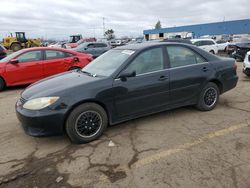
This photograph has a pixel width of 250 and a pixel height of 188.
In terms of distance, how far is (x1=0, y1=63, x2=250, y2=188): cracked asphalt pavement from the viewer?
2.87m

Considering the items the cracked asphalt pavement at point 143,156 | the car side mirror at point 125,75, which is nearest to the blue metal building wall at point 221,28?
the cracked asphalt pavement at point 143,156

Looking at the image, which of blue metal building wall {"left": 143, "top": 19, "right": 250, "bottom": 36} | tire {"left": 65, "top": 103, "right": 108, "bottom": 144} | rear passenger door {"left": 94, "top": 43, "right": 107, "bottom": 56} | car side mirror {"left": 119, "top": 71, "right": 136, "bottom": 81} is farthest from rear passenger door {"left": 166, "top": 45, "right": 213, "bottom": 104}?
blue metal building wall {"left": 143, "top": 19, "right": 250, "bottom": 36}

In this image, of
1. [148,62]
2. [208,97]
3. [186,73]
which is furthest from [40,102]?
[208,97]

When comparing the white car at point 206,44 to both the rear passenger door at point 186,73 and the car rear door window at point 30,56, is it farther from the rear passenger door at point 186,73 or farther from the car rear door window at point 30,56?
the rear passenger door at point 186,73

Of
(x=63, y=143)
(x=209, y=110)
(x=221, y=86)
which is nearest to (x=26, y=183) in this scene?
(x=63, y=143)

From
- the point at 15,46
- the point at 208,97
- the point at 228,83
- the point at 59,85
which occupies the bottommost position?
the point at 208,97

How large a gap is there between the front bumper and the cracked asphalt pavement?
31 cm

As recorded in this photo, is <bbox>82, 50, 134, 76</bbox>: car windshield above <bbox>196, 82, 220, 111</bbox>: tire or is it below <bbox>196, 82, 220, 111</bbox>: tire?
above

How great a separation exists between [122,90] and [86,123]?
2.64 ft

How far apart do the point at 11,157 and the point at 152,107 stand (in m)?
2.46

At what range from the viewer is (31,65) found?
808 cm

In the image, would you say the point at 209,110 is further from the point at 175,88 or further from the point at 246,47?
the point at 246,47

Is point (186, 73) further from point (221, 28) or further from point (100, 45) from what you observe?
point (221, 28)

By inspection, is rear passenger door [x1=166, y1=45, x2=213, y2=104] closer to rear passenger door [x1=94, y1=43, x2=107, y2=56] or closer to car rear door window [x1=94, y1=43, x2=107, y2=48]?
rear passenger door [x1=94, y1=43, x2=107, y2=56]
